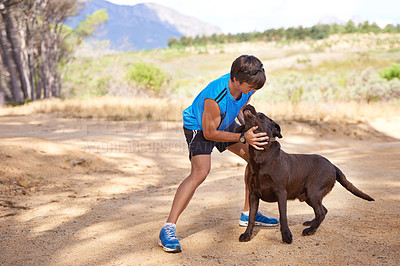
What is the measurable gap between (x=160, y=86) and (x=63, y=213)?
Answer: 20.3 metres

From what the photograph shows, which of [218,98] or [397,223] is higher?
[218,98]

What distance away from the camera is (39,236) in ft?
12.6

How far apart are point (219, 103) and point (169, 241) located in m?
1.22

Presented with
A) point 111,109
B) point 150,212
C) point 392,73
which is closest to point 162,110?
point 111,109

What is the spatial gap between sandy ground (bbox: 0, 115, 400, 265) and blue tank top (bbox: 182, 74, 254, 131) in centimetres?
102

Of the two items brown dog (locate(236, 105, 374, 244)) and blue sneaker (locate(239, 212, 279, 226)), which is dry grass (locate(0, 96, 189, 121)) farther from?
brown dog (locate(236, 105, 374, 244))

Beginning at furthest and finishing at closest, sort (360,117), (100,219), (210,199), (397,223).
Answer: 1. (360,117)
2. (210,199)
3. (100,219)
4. (397,223)

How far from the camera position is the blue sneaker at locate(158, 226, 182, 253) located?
3057 mm

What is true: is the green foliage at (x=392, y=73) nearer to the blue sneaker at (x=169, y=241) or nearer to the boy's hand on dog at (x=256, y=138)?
the boy's hand on dog at (x=256, y=138)

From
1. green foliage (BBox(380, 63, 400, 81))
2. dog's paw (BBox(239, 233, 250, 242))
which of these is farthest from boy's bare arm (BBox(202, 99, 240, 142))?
green foliage (BBox(380, 63, 400, 81))

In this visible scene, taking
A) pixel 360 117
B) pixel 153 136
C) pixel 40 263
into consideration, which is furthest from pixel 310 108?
pixel 40 263

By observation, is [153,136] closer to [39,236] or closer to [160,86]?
[39,236]

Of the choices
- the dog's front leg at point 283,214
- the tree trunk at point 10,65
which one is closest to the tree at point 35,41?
the tree trunk at point 10,65

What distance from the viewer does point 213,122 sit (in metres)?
3.22
